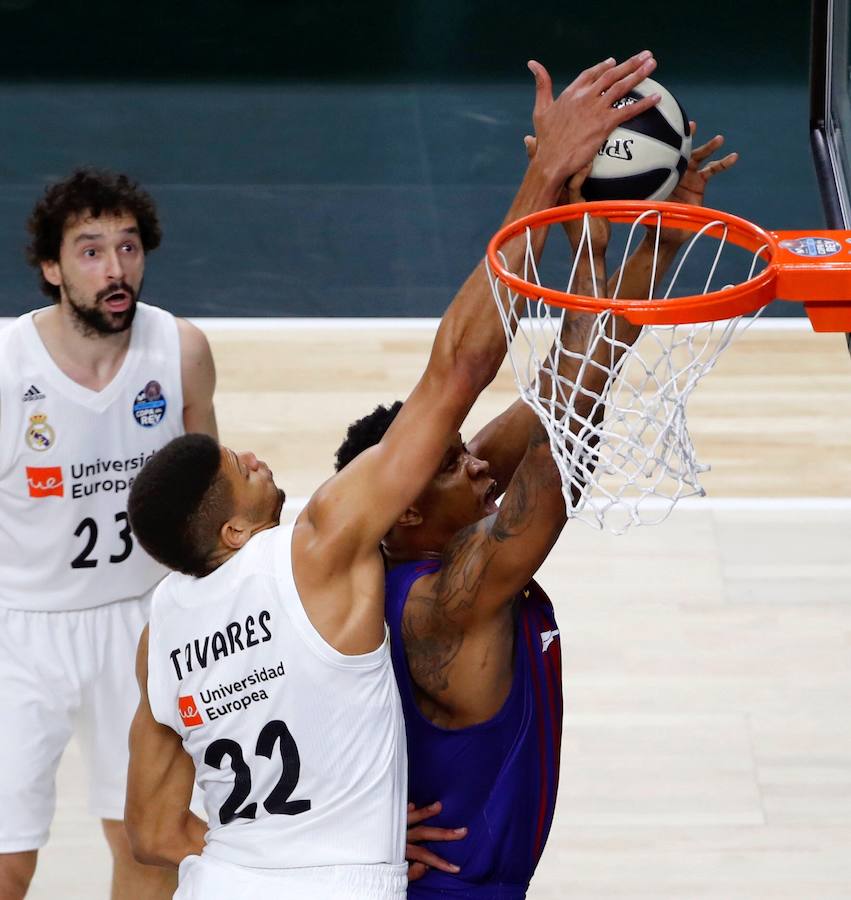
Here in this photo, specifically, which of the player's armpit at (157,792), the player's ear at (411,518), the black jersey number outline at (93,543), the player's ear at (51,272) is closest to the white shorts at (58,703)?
the black jersey number outline at (93,543)

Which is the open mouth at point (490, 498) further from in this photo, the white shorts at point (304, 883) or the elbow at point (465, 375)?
the white shorts at point (304, 883)

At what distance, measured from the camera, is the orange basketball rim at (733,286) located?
250 centimetres

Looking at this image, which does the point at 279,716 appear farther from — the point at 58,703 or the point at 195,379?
the point at 195,379

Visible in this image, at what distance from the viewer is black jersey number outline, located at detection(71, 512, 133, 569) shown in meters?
3.80

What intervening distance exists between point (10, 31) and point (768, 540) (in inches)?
280

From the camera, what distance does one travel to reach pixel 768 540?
230 inches

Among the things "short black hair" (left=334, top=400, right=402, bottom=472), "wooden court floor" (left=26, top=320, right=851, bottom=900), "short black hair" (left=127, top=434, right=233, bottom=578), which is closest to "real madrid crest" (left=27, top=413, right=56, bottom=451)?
"short black hair" (left=334, top=400, right=402, bottom=472)

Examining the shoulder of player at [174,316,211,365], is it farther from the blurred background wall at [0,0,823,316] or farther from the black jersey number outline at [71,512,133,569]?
the blurred background wall at [0,0,823,316]

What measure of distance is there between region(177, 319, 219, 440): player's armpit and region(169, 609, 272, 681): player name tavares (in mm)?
1256

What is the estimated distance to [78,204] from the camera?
3859 mm

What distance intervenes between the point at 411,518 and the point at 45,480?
1.18 m

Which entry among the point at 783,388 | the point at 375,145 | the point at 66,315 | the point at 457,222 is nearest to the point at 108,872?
the point at 66,315

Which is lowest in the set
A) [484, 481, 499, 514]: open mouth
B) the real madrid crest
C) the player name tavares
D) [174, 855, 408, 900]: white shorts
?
[174, 855, 408, 900]: white shorts

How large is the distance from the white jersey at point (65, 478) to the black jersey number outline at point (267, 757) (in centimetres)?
110
